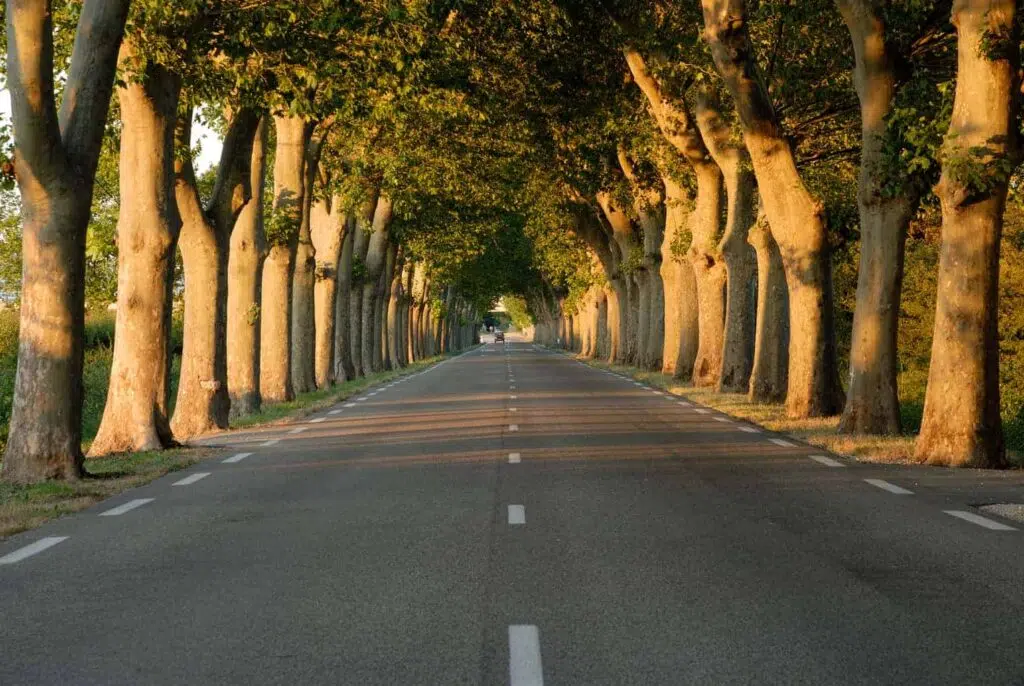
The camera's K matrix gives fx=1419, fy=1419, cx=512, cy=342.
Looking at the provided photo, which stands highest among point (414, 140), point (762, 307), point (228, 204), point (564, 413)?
point (414, 140)

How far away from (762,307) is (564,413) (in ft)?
14.6

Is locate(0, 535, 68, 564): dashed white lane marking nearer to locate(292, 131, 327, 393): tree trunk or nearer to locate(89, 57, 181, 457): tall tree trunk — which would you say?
locate(89, 57, 181, 457): tall tree trunk

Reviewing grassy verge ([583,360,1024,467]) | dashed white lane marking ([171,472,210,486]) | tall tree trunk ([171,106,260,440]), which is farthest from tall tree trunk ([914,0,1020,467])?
tall tree trunk ([171,106,260,440])

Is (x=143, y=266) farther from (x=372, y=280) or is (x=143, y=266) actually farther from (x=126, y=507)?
(x=372, y=280)

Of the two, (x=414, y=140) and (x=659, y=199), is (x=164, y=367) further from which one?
(x=659, y=199)

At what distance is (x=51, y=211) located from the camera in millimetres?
13172

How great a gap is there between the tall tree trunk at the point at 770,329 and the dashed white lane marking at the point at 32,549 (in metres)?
17.4

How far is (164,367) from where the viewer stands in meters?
17.6

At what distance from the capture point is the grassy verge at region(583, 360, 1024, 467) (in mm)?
15266

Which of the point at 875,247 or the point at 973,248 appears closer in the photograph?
the point at 973,248

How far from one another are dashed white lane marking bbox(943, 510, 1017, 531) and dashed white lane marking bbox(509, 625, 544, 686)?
4644 mm

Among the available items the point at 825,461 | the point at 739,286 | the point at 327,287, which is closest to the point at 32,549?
the point at 825,461

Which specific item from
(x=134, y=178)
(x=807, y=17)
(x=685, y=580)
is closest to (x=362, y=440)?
(x=134, y=178)

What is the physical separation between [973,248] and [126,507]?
343 inches
